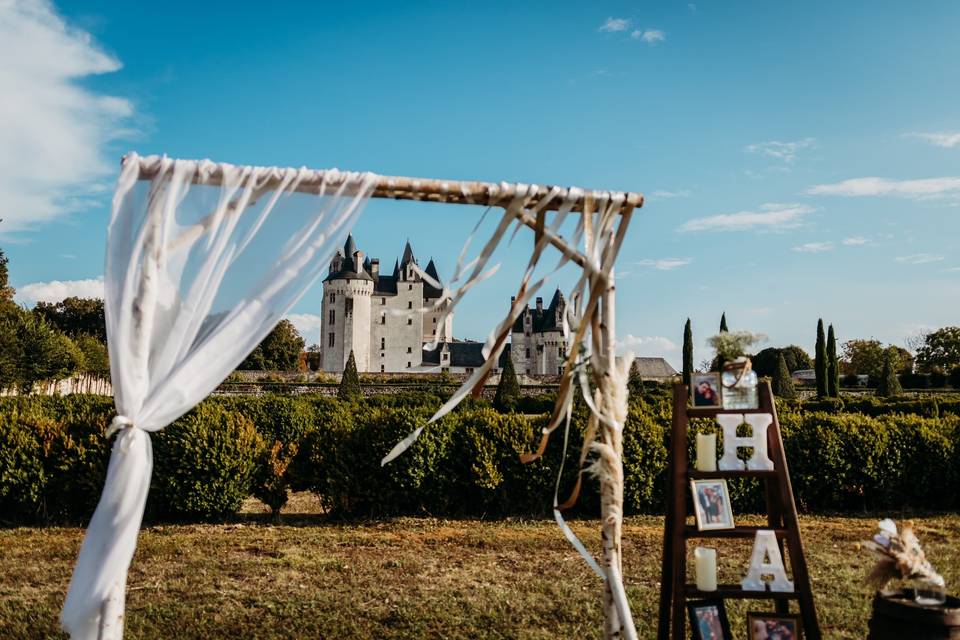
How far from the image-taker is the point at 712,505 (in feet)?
13.0

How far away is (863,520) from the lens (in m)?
7.64

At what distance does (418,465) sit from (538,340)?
5756cm

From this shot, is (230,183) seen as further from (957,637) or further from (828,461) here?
(828,461)

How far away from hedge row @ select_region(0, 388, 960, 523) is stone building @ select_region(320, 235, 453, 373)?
51.0 m

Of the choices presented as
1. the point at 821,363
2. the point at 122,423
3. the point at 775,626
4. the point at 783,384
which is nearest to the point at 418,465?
the point at 775,626

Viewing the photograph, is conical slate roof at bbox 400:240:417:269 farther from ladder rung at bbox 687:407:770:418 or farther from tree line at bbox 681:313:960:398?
ladder rung at bbox 687:407:770:418

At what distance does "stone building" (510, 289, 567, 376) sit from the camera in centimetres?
6366

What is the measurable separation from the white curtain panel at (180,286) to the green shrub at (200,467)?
401 centimetres

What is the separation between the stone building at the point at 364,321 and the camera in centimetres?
5962

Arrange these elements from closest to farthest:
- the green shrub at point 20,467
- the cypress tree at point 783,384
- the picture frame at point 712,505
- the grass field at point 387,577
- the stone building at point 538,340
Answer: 1. the picture frame at point 712,505
2. the grass field at point 387,577
3. the green shrub at point 20,467
4. the cypress tree at point 783,384
5. the stone building at point 538,340

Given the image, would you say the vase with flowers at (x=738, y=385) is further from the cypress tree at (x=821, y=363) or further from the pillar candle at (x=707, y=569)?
the cypress tree at (x=821, y=363)

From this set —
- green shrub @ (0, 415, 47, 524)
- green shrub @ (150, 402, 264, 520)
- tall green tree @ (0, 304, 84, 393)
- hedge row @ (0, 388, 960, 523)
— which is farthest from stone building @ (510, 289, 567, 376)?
green shrub @ (0, 415, 47, 524)

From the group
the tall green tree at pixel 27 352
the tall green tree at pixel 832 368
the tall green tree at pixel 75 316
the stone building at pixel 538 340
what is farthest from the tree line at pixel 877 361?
the tall green tree at pixel 75 316

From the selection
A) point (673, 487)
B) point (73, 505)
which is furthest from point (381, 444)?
point (673, 487)
